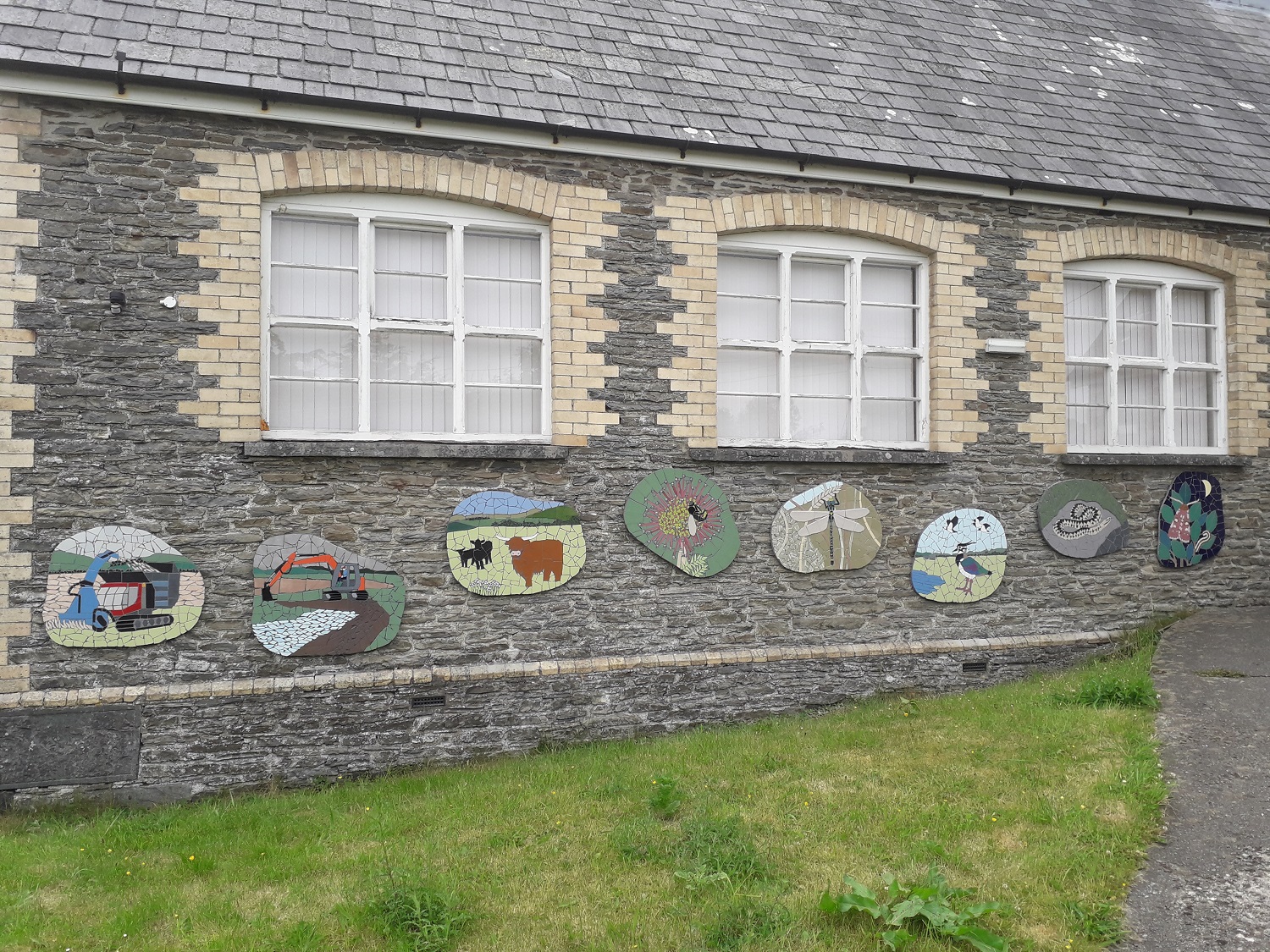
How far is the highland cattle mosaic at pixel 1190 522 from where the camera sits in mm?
9011

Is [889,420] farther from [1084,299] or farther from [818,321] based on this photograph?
[1084,299]

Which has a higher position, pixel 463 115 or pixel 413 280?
pixel 463 115

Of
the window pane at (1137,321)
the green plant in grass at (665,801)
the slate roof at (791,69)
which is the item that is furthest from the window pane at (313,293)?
the window pane at (1137,321)

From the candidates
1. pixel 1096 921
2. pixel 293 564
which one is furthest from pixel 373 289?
pixel 1096 921

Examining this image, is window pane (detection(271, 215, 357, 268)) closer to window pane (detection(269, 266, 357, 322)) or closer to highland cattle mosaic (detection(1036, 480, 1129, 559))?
window pane (detection(269, 266, 357, 322))

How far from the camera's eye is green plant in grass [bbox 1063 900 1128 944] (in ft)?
13.3

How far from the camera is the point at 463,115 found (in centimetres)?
711

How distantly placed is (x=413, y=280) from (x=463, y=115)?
1.27 metres


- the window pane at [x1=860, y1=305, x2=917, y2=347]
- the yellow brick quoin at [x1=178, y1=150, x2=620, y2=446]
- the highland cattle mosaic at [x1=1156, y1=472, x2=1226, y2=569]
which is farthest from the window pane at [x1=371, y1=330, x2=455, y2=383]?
the highland cattle mosaic at [x1=1156, y1=472, x2=1226, y2=569]

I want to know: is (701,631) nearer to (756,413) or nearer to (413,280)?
(756,413)

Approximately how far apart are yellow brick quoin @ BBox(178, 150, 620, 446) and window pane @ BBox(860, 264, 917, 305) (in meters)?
2.40

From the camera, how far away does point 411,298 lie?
7359 millimetres

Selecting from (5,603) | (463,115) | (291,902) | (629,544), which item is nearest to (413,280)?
(463,115)

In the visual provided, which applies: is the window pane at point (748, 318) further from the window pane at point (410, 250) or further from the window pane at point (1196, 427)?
the window pane at point (1196, 427)
